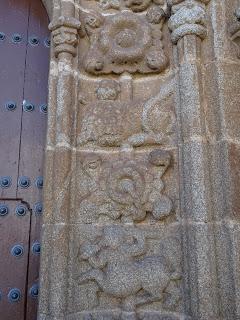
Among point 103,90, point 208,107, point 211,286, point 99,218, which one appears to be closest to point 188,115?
point 208,107

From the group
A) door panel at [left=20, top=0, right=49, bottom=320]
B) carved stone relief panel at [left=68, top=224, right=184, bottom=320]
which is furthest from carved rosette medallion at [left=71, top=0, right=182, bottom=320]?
door panel at [left=20, top=0, right=49, bottom=320]

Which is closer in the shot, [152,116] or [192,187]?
[192,187]

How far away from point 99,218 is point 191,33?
1056 mm

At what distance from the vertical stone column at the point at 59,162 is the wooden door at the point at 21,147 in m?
0.28

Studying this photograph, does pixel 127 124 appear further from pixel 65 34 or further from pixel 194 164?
pixel 65 34

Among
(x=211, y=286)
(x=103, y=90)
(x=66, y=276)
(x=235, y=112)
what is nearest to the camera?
(x=211, y=286)

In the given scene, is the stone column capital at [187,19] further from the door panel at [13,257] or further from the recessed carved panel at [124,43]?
the door panel at [13,257]

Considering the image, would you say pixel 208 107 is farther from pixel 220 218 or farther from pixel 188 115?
pixel 220 218

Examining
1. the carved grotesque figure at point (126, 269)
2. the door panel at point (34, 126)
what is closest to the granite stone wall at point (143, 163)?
the carved grotesque figure at point (126, 269)

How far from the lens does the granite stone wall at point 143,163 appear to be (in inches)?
71.2

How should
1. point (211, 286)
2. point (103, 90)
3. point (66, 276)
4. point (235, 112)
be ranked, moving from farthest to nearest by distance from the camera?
point (103, 90) < point (235, 112) < point (66, 276) < point (211, 286)

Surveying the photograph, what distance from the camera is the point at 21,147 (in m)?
2.29

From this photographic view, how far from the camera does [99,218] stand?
1967 mm

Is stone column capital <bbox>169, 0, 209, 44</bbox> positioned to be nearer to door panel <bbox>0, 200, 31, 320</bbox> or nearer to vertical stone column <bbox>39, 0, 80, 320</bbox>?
vertical stone column <bbox>39, 0, 80, 320</bbox>
